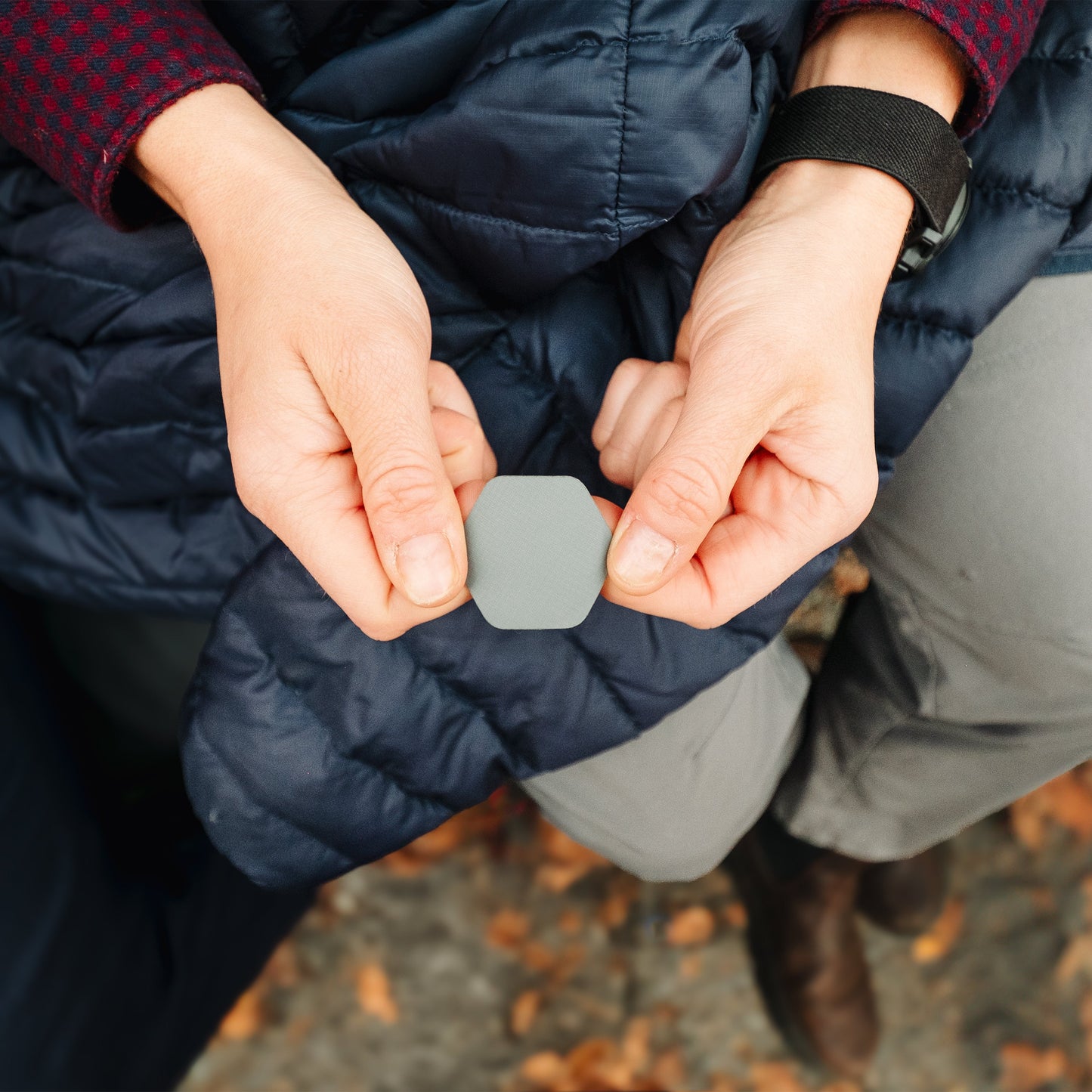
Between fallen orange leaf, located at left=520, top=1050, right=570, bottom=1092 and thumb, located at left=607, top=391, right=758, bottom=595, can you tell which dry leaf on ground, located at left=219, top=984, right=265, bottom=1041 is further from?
thumb, located at left=607, top=391, right=758, bottom=595

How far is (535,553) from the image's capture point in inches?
30.3

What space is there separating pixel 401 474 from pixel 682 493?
22 centimetres

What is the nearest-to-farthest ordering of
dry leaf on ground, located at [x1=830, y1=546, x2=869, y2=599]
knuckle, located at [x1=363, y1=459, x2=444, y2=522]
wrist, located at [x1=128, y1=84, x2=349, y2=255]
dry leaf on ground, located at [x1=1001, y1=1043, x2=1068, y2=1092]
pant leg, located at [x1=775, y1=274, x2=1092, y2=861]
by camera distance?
knuckle, located at [x1=363, y1=459, x2=444, y2=522] → wrist, located at [x1=128, y1=84, x2=349, y2=255] → pant leg, located at [x1=775, y1=274, x2=1092, y2=861] → dry leaf on ground, located at [x1=1001, y1=1043, x2=1068, y2=1092] → dry leaf on ground, located at [x1=830, y1=546, x2=869, y2=599]

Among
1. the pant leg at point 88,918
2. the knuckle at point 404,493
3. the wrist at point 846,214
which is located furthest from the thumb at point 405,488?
the pant leg at point 88,918

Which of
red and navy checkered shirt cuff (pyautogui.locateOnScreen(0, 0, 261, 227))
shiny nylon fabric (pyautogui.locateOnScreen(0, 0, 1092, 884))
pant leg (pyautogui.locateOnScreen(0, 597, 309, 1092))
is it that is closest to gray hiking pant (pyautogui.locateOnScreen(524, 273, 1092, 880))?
shiny nylon fabric (pyautogui.locateOnScreen(0, 0, 1092, 884))

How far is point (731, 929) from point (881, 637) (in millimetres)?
717

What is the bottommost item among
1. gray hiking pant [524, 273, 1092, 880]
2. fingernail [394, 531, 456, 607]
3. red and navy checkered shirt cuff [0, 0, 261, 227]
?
gray hiking pant [524, 273, 1092, 880]

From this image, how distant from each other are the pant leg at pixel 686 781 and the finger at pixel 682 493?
0.37 meters

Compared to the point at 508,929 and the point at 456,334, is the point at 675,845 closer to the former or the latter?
the point at 508,929

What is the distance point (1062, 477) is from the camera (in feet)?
2.98

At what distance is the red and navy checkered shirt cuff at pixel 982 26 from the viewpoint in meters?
0.77

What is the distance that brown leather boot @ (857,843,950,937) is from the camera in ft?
4.94

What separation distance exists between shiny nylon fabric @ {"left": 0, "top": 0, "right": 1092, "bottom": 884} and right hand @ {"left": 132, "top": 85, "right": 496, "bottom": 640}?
0.26 feet

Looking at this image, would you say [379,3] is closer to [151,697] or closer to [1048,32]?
[1048,32]
